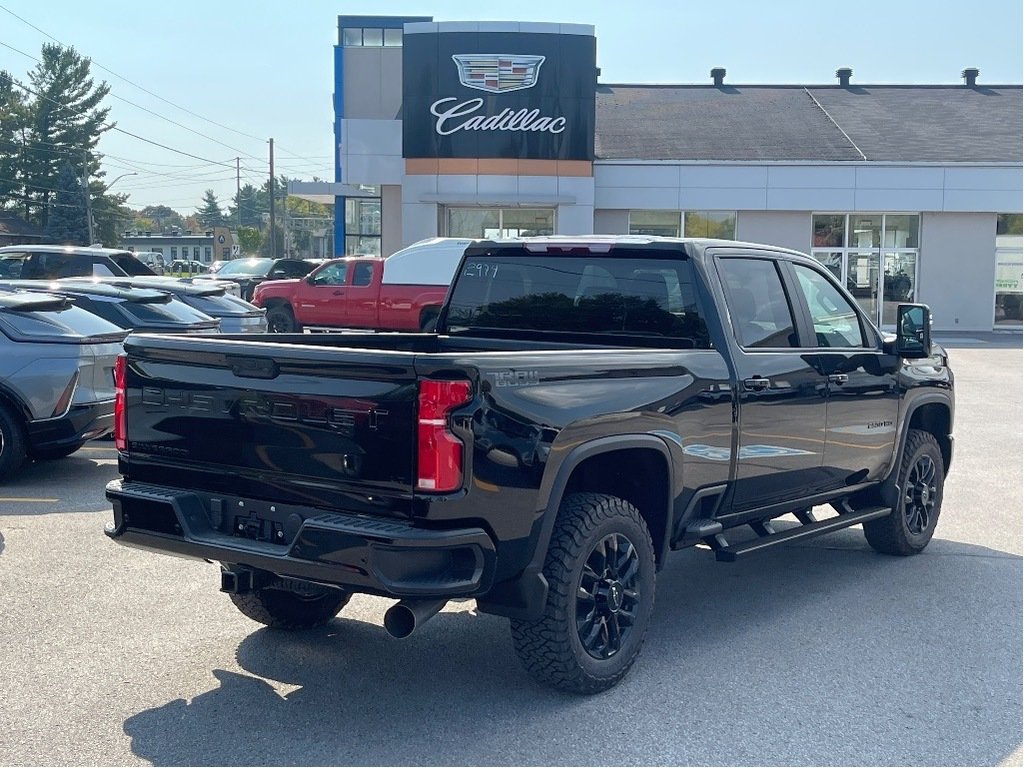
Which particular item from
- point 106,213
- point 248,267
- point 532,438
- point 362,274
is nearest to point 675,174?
point 362,274

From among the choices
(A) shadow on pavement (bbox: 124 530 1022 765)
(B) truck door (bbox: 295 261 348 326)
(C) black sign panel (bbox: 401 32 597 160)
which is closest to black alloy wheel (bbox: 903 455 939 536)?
(A) shadow on pavement (bbox: 124 530 1022 765)

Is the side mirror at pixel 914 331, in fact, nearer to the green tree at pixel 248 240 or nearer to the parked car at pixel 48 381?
the parked car at pixel 48 381

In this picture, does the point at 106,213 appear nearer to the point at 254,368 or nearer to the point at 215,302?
the point at 215,302

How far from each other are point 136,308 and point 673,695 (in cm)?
978

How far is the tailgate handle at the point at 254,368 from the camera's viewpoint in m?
4.55

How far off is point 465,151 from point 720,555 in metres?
26.7

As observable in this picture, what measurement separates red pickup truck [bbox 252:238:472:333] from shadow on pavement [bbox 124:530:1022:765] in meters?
16.4

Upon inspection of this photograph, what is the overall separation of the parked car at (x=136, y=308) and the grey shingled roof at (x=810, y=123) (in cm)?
2071

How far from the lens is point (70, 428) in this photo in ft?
31.0

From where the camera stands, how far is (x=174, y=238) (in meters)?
121

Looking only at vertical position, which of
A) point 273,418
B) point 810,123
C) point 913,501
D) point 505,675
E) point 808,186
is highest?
point 810,123

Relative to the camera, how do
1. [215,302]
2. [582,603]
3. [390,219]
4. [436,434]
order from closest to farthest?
[436,434] → [582,603] → [215,302] → [390,219]

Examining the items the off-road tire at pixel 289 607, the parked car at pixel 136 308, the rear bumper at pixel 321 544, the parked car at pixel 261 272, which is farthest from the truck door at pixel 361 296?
the rear bumper at pixel 321 544

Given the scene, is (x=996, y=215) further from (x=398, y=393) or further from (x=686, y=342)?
(x=398, y=393)
